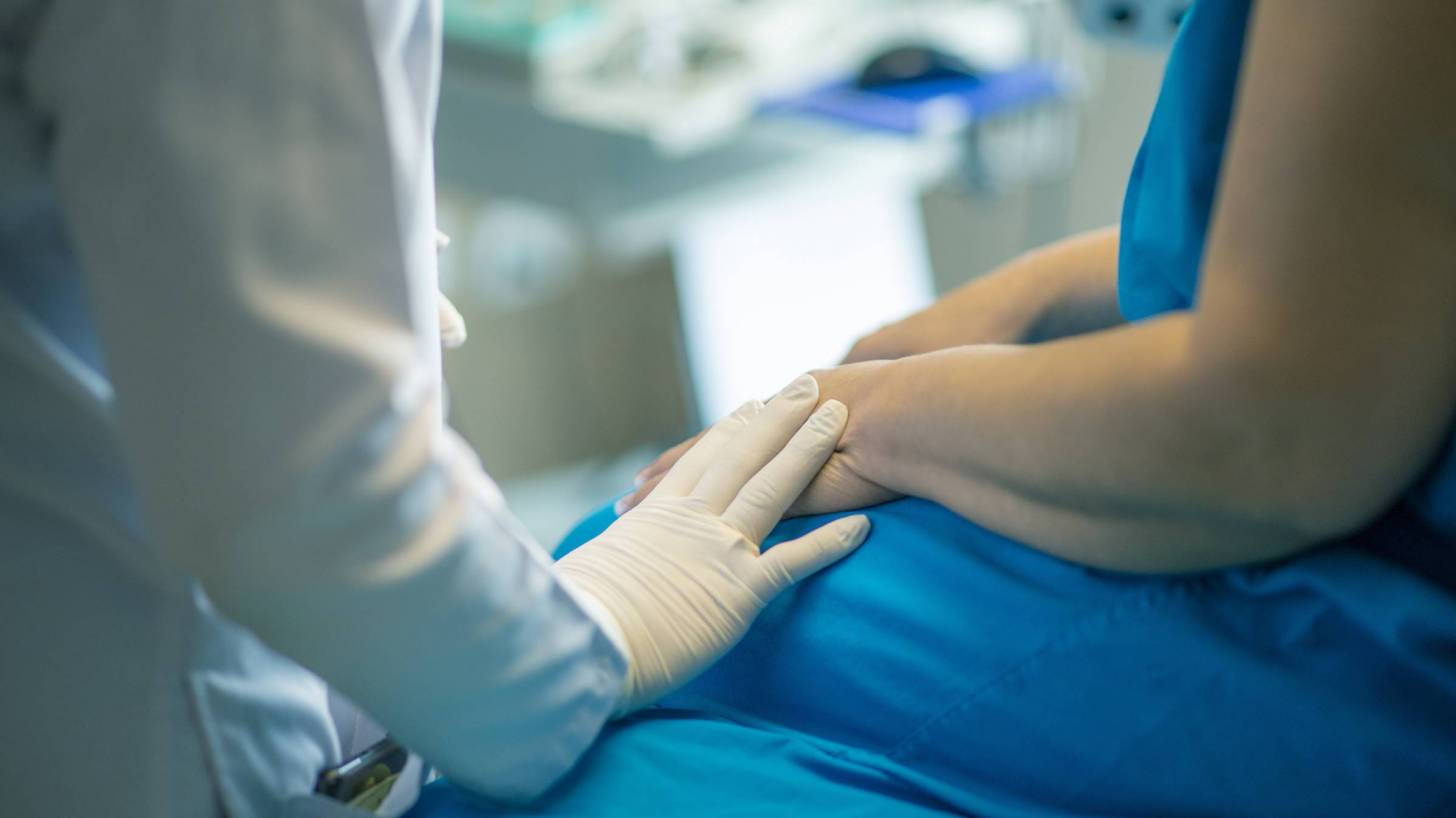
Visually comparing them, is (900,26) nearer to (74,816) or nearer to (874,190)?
(874,190)

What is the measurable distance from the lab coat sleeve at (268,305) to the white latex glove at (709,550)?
0.44 feet

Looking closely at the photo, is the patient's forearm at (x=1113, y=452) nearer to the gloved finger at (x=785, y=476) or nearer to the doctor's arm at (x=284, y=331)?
the gloved finger at (x=785, y=476)

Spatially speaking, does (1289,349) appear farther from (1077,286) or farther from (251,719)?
(251,719)

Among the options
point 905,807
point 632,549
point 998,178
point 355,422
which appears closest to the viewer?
point 355,422

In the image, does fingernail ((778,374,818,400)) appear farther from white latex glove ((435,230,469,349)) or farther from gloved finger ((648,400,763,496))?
white latex glove ((435,230,469,349))

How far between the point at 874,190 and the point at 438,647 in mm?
1943

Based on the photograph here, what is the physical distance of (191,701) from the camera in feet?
2.15

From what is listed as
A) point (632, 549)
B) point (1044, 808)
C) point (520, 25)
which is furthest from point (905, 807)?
point (520, 25)

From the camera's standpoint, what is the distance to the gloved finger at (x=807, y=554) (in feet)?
2.47

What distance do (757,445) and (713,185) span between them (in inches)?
54.6

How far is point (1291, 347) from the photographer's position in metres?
0.56

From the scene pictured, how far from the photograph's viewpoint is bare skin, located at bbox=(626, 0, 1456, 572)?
54cm

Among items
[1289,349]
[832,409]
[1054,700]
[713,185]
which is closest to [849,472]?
[832,409]

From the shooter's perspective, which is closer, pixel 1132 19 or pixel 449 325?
pixel 449 325
